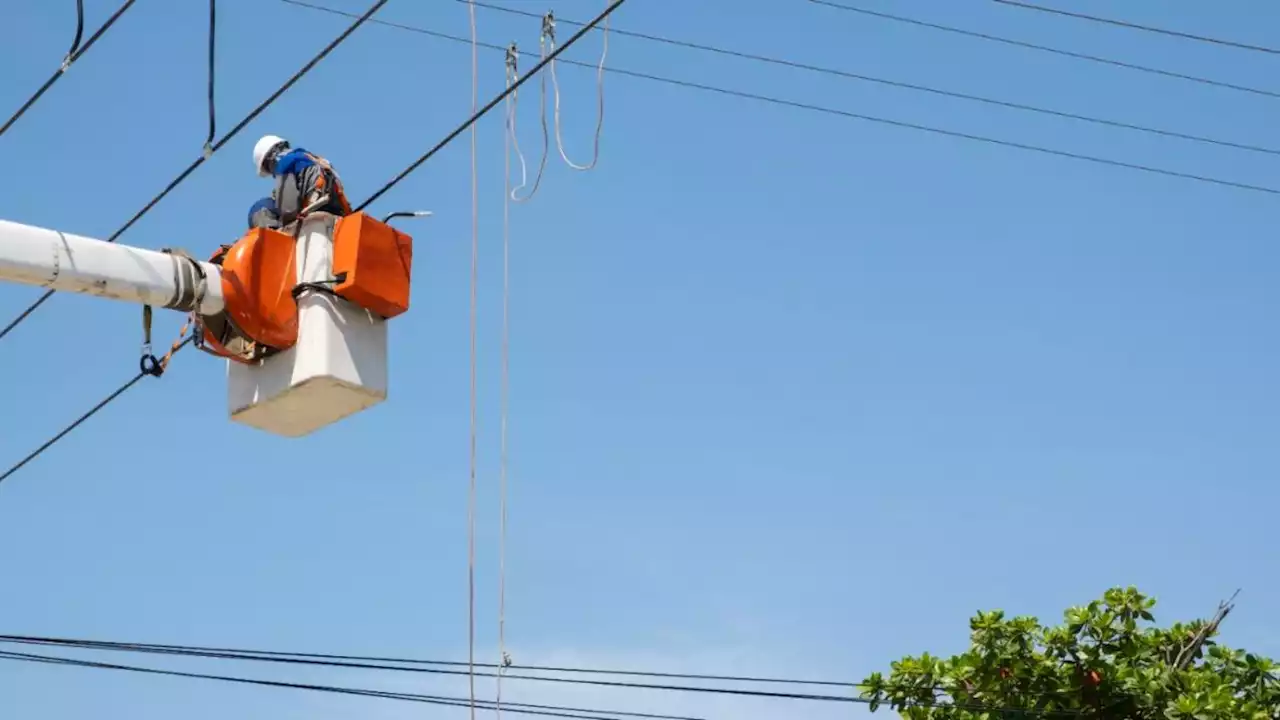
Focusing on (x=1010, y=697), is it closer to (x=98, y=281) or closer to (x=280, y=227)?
(x=280, y=227)

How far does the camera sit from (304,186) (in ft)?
24.5

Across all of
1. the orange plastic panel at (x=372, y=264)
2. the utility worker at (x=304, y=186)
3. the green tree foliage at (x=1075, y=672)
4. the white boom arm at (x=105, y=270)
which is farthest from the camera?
the green tree foliage at (x=1075, y=672)

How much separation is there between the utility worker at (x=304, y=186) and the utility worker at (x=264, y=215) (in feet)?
0.09

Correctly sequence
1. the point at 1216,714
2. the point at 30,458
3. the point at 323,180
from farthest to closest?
the point at 1216,714 < the point at 30,458 < the point at 323,180

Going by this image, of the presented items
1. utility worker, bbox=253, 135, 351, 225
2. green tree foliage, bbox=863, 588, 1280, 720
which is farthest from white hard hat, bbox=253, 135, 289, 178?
green tree foliage, bbox=863, 588, 1280, 720

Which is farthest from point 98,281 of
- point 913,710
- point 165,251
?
point 913,710

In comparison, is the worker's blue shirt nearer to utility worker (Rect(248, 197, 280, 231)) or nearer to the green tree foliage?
utility worker (Rect(248, 197, 280, 231))

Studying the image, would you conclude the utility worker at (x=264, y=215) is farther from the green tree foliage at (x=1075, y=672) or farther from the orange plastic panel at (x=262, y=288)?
the green tree foliage at (x=1075, y=672)

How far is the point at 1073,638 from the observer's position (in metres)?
13.1

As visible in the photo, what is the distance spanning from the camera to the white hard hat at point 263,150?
8.15 meters

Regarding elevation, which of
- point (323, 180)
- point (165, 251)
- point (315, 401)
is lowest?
point (315, 401)

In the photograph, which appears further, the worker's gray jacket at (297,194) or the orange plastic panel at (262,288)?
the worker's gray jacket at (297,194)

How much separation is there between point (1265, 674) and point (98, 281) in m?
8.98

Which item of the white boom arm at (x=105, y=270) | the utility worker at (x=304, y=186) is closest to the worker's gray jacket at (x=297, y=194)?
the utility worker at (x=304, y=186)
